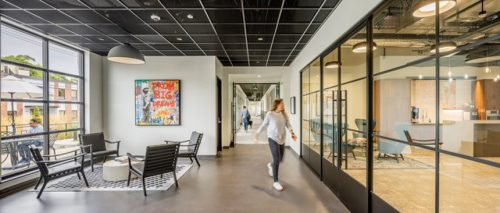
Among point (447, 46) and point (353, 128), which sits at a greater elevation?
point (447, 46)

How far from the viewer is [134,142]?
6727 millimetres

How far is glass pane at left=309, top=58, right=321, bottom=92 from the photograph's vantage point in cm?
501

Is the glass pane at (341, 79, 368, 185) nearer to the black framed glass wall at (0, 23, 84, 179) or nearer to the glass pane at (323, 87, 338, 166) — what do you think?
the glass pane at (323, 87, 338, 166)

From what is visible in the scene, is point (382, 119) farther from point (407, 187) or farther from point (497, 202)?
point (497, 202)

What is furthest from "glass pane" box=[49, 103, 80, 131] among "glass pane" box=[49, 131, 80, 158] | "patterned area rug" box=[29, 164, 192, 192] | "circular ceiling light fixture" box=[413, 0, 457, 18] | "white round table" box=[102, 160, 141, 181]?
"circular ceiling light fixture" box=[413, 0, 457, 18]

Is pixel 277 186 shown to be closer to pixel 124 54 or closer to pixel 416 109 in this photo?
pixel 416 109

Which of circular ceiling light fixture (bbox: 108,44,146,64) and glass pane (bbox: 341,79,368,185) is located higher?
circular ceiling light fixture (bbox: 108,44,146,64)

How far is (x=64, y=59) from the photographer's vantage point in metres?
5.59

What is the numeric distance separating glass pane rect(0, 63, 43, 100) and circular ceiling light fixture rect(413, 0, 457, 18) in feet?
20.3

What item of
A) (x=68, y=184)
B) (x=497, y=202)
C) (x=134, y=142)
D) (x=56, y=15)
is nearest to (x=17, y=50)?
(x=56, y=15)

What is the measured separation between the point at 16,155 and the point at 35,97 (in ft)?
3.80

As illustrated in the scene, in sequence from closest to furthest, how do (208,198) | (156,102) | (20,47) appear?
(208,198) → (20,47) → (156,102)

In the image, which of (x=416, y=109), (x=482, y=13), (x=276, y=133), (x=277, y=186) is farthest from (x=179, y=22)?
(x=416, y=109)

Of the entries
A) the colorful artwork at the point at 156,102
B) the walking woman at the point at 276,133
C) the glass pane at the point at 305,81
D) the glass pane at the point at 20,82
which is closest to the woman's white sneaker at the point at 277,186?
the walking woman at the point at 276,133
